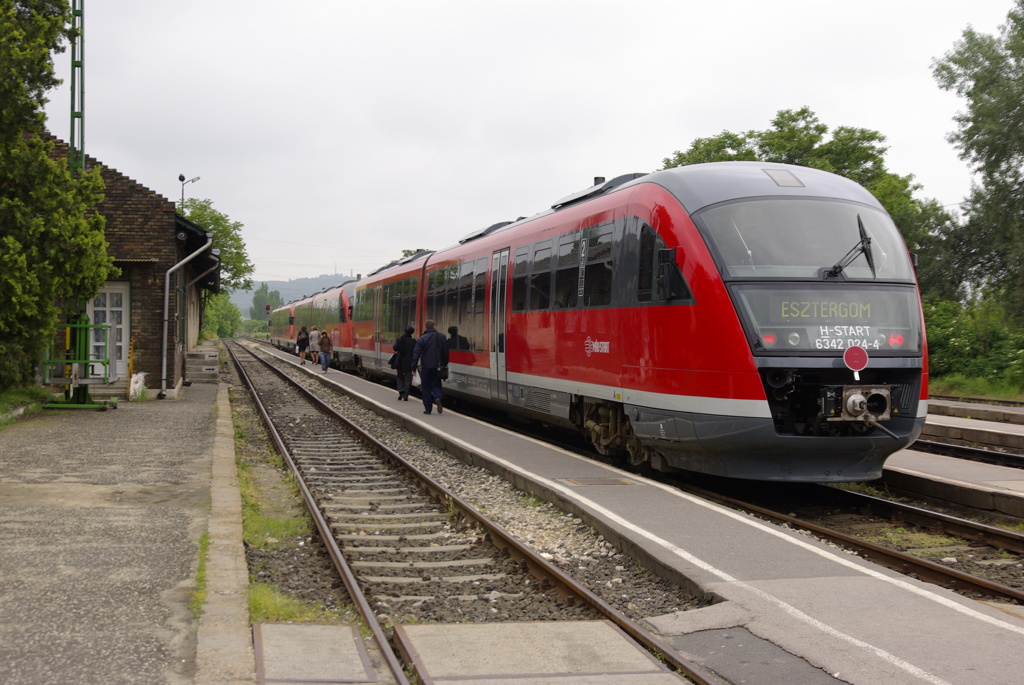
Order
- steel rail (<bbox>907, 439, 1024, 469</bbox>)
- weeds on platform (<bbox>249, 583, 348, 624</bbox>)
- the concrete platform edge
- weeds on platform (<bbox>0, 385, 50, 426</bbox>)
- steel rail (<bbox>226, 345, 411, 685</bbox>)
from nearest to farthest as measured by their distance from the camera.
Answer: the concrete platform edge
steel rail (<bbox>226, 345, 411, 685</bbox>)
weeds on platform (<bbox>249, 583, 348, 624</bbox>)
steel rail (<bbox>907, 439, 1024, 469</bbox>)
weeds on platform (<bbox>0, 385, 50, 426</bbox>)

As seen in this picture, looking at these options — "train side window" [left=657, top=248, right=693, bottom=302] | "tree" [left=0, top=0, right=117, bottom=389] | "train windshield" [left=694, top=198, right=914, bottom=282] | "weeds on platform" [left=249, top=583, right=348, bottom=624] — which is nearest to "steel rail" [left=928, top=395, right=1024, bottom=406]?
"train windshield" [left=694, top=198, right=914, bottom=282]

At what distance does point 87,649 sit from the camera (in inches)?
183

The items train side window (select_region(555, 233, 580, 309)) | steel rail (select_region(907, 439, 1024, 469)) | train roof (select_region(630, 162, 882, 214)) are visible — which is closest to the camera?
train roof (select_region(630, 162, 882, 214))

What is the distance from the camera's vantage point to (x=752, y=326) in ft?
27.3

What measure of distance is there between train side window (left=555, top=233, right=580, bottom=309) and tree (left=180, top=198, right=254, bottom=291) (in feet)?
207

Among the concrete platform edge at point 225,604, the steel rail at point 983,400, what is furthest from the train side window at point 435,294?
the steel rail at point 983,400

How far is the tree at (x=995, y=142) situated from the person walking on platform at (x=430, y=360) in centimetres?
1972

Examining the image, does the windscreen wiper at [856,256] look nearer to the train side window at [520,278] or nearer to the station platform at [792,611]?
the station platform at [792,611]

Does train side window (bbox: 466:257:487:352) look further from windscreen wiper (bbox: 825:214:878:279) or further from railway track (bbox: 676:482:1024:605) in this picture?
windscreen wiper (bbox: 825:214:878:279)

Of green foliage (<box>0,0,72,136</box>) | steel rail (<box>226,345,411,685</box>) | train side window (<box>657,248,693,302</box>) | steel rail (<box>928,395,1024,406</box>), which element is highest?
green foliage (<box>0,0,72,136</box>)

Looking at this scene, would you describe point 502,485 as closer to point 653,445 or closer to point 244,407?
point 653,445

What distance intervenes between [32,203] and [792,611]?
1487 cm

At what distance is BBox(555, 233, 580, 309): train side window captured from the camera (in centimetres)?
1165

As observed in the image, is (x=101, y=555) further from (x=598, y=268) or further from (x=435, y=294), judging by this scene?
(x=435, y=294)
